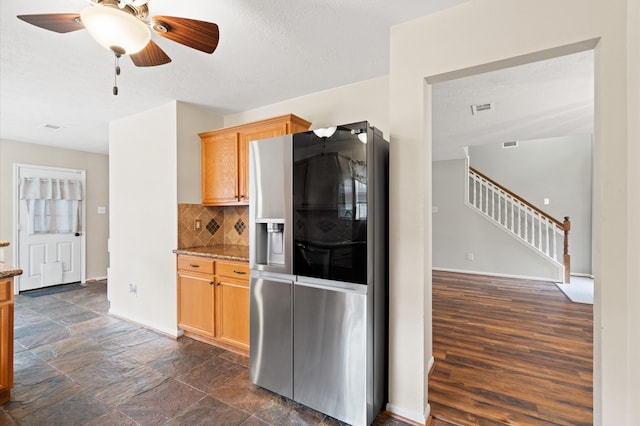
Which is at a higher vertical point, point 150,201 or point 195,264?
point 150,201

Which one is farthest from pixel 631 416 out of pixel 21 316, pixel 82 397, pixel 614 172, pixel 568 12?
pixel 21 316

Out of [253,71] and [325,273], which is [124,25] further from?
[325,273]

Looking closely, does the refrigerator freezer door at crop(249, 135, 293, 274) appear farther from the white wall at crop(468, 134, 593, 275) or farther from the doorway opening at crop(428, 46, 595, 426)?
the white wall at crop(468, 134, 593, 275)

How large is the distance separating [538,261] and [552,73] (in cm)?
429

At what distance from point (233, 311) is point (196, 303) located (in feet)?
1.71

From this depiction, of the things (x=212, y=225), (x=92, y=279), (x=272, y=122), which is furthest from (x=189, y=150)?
(x=92, y=279)

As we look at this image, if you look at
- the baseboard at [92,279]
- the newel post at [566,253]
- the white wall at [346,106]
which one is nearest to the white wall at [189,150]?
the white wall at [346,106]

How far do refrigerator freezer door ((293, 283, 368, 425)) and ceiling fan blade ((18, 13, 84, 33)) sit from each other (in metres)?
1.84

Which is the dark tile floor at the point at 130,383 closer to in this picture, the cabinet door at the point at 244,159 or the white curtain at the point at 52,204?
the cabinet door at the point at 244,159

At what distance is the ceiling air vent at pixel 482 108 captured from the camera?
3.35 m

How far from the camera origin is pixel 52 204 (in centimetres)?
520

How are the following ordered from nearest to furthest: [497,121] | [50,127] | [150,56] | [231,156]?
1. [150,56]
2. [231,156]
3. [497,121]
4. [50,127]

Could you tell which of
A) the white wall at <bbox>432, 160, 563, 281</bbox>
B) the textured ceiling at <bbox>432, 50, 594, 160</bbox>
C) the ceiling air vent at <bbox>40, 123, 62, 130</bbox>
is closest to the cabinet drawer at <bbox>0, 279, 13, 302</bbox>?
the ceiling air vent at <bbox>40, 123, 62, 130</bbox>

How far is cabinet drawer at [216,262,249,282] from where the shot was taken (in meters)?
2.66
